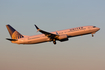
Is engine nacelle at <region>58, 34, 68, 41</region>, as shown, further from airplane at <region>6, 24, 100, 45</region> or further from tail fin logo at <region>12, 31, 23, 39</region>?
tail fin logo at <region>12, 31, 23, 39</region>

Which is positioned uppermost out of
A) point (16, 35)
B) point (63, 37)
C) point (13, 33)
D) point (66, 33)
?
point (13, 33)

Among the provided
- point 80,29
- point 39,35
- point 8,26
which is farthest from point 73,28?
point 8,26

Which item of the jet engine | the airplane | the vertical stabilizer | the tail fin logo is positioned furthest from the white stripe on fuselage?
the vertical stabilizer

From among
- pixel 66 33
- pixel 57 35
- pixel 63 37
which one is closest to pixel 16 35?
pixel 57 35

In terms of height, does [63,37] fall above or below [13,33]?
below

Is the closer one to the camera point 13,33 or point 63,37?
point 63,37

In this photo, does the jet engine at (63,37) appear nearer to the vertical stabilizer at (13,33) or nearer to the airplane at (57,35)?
the airplane at (57,35)

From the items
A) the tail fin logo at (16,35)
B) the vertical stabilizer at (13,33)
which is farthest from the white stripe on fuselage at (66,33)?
the vertical stabilizer at (13,33)

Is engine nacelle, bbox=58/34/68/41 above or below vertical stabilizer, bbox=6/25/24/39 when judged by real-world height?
below

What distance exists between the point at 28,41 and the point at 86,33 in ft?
60.2

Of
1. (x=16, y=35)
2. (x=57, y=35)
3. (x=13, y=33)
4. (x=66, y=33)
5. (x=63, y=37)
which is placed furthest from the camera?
(x=13, y=33)

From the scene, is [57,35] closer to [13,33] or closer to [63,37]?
[63,37]

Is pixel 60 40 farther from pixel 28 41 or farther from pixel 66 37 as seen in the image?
pixel 28 41

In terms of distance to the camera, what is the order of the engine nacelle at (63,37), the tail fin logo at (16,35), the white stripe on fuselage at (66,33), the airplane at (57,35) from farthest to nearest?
the tail fin logo at (16,35)
the white stripe on fuselage at (66,33)
the airplane at (57,35)
the engine nacelle at (63,37)
